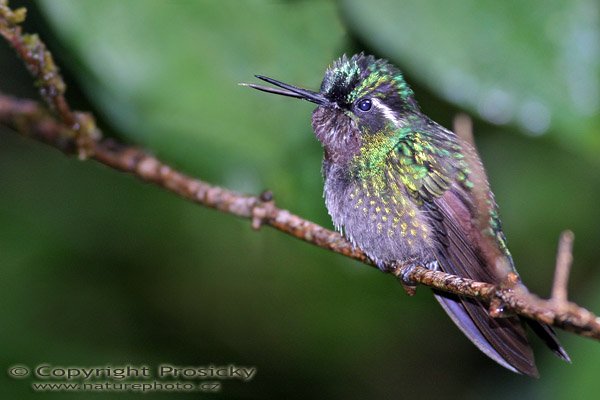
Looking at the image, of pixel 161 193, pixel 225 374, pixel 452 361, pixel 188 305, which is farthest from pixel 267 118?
pixel 452 361

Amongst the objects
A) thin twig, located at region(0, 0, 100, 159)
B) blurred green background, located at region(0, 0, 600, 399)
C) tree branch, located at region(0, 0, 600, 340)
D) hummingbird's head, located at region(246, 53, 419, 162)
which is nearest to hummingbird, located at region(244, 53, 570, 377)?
hummingbird's head, located at region(246, 53, 419, 162)

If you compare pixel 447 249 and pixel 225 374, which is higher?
pixel 225 374

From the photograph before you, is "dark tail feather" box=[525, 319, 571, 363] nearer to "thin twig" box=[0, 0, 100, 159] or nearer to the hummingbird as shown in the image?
the hummingbird

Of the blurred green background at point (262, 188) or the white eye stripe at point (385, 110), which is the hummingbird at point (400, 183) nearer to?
the white eye stripe at point (385, 110)

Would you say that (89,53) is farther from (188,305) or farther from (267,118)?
(188,305)

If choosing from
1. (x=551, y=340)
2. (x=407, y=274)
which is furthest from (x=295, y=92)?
(x=551, y=340)

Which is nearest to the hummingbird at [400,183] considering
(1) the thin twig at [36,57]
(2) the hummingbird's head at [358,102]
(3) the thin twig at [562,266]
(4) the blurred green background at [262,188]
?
(2) the hummingbird's head at [358,102]

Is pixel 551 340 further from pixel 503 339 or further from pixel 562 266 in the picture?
pixel 562 266
